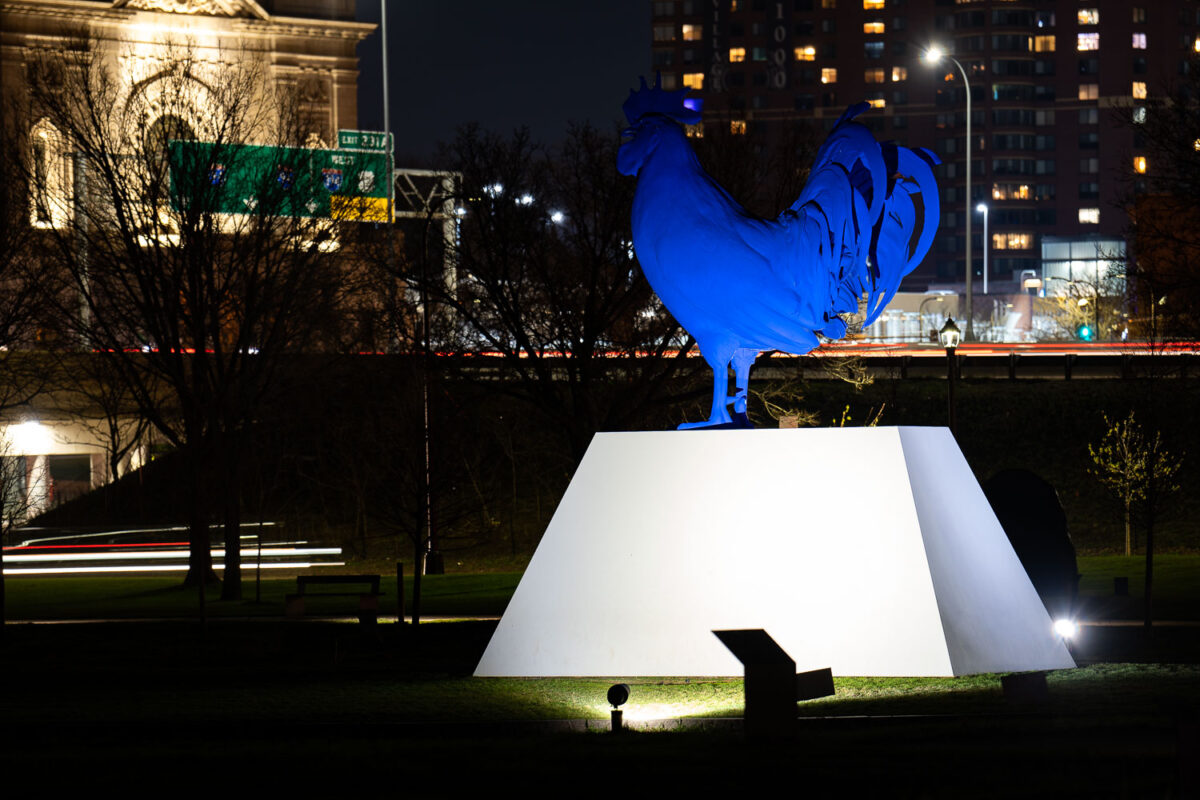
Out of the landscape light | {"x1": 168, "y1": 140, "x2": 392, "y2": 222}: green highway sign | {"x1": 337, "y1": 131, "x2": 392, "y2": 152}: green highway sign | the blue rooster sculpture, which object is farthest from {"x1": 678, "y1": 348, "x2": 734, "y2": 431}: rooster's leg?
{"x1": 337, "y1": 131, "x2": 392, "y2": 152}: green highway sign

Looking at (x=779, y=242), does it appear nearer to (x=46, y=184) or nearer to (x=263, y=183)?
(x=263, y=183)

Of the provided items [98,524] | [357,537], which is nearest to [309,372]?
[357,537]

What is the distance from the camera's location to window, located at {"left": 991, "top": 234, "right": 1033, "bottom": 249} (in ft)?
463

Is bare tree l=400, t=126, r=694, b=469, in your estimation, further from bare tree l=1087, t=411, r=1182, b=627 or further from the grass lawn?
bare tree l=1087, t=411, r=1182, b=627

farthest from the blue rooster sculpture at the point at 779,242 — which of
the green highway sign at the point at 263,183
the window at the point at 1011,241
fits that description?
the window at the point at 1011,241

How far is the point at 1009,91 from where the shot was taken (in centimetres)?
14612

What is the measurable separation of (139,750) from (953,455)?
802 centimetres

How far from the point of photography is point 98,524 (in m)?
45.4

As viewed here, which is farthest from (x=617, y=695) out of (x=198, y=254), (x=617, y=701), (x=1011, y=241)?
(x=1011, y=241)

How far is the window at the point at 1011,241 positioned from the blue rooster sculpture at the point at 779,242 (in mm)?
131878

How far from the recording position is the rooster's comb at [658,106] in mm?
14617

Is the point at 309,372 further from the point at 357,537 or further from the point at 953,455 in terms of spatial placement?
the point at 953,455

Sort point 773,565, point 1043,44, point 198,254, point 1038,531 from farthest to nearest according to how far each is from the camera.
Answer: point 1043,44
point 198,254
point 1038,531
point 773,565

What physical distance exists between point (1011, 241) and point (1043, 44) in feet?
70.1
